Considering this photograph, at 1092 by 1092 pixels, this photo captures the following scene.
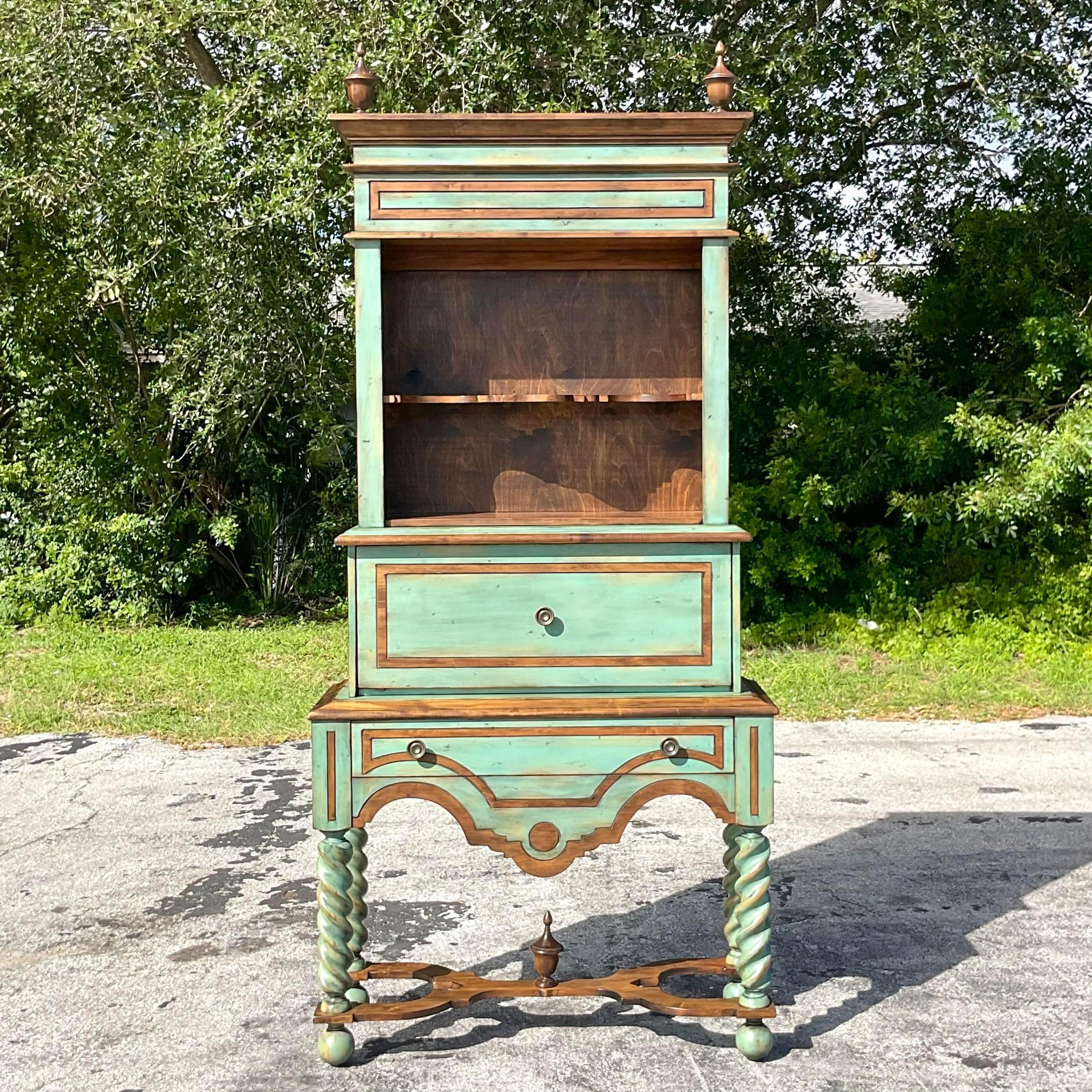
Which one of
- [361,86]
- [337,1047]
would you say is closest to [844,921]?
[337,1047]

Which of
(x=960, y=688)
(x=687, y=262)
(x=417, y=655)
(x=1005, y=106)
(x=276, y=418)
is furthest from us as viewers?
(x=276, y=418)

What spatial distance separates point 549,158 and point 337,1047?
7.19 ft

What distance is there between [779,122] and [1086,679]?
405cm

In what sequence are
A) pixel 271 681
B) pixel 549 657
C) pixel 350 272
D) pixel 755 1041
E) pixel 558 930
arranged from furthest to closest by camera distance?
pixel 350 272 → pixel 271 681 → pixel 558 930 → pixel 549 657 → pixel 755 1041

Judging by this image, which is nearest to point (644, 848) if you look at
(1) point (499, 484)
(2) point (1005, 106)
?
(1) point (499, 484)

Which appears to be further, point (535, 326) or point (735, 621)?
point (535, 326)

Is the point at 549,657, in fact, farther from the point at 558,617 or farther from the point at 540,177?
the point at 540,177

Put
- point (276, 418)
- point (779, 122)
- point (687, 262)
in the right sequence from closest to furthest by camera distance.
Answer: point (687, 262)
point (779, 122)
point (276, 418)

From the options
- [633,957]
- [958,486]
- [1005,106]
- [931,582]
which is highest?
[1005,106]

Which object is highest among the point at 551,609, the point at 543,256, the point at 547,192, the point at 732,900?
the point at 547,192

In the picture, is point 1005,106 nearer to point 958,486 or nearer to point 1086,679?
point 958,486

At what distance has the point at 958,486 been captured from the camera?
7.82 meters

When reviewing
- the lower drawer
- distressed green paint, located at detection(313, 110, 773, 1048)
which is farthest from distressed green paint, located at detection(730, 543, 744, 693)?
the lower drawer

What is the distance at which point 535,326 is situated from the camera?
132 inches
